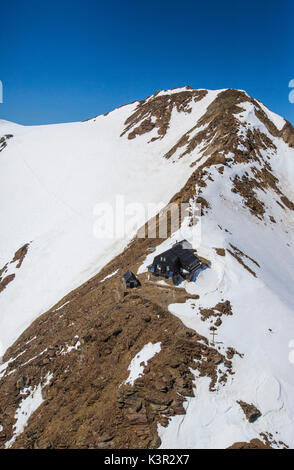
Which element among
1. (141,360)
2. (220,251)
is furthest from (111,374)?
(220,251)

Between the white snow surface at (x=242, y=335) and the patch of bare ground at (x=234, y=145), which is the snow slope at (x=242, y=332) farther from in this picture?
the patch of bare ground at (x=234, y=145)

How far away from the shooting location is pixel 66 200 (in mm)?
55875

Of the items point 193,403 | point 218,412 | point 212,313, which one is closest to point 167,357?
point 193,403

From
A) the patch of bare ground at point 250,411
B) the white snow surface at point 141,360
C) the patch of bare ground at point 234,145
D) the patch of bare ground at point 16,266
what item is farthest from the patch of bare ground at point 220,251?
the patch of bare ground at point 16,266

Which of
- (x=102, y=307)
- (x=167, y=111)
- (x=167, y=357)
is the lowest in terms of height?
(x=167, y=357)

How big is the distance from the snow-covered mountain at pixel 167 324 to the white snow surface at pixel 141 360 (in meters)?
0.06

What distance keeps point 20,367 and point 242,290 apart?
1545cm

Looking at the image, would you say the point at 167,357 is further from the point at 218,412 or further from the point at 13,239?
→ the point at 13,239

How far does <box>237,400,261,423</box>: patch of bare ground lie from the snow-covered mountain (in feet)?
0.13

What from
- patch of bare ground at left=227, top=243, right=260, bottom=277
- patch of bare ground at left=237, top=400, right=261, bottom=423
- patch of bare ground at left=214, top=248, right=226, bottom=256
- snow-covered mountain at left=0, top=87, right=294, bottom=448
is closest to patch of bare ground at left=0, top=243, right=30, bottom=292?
snow-covered mountain at left=0, top=87, right=294, bottom=448

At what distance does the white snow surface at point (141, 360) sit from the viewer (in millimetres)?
12367

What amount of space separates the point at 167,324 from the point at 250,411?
5.37m

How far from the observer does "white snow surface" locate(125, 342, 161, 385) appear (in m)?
12.4
